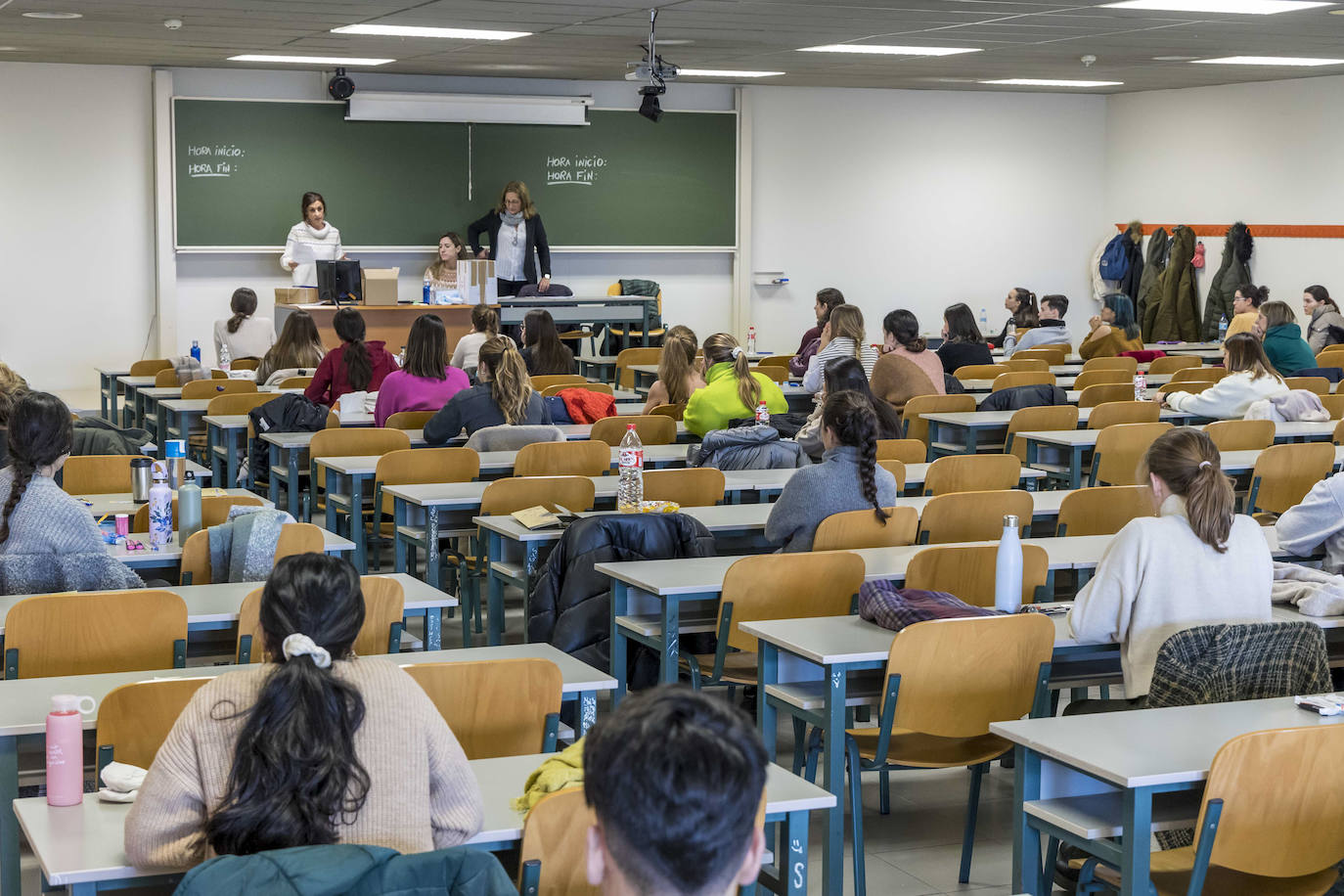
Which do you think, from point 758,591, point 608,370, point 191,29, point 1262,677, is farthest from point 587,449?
point 608,370

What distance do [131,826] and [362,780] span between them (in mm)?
349

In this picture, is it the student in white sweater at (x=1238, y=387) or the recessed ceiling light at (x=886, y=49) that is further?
the recessed ceiling light at (x=886, y=49)

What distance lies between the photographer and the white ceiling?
9.45 metres

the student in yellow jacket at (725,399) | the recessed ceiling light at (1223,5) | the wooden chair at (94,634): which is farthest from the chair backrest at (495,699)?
the recessed ceiling light at (1223,5)

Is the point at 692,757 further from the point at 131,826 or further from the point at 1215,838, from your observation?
the point at 1215,838

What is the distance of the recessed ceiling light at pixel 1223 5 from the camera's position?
930 cm

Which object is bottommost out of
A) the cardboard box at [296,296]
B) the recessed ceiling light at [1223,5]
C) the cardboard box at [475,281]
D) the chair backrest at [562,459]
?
the chair backrest at [562,459]

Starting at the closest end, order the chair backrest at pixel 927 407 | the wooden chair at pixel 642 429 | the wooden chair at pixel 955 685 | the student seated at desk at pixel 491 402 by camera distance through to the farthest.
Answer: the wooden chair at pixel 955 685 → the student seated at desk at pixel 491 402 → the wooden chair at pixel 642 429 → the chair backrest at pixel 927 407

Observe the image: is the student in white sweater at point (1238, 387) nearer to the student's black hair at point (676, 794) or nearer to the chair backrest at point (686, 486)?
the chair backrest at point (686, 486)

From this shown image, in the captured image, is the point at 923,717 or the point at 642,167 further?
the point at 642,167

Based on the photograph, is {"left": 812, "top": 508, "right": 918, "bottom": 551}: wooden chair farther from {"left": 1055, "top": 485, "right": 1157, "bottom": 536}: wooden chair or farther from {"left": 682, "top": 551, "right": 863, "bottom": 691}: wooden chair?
{"left": 1055, "top": 485, "right": 1157, "bottom": 536}: wooden chair

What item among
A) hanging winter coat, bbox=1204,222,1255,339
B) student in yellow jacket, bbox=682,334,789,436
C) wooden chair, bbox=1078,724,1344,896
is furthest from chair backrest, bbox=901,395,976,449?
hanging winter coat, bbox=1204,222,1255,339

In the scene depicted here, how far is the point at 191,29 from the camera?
34.8ft

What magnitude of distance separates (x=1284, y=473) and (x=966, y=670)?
3.68 meters
